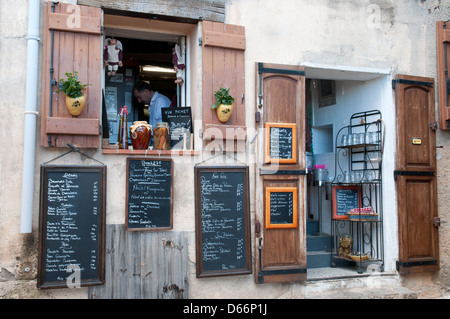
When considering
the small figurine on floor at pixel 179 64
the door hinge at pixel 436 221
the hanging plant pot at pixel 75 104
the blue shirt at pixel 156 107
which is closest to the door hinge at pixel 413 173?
the door hinge at pixel 436 221

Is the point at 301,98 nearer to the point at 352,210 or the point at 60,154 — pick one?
the point at 352,210

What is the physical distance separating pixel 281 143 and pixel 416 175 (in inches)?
73.8

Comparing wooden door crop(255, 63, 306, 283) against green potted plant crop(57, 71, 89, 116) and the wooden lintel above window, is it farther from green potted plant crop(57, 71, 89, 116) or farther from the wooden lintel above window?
green potted plant crop(57, 71, 89, 116)

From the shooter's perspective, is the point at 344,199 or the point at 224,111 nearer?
the point at 224,111

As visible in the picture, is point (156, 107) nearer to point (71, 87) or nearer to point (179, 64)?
point (179, 64)

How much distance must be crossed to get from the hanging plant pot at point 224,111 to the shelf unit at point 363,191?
1.99 m

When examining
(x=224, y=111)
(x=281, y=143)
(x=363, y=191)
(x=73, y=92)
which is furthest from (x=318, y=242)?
(x=73, y=92)

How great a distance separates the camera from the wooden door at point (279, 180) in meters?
4.81

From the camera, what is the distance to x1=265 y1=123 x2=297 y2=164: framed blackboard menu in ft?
16.1

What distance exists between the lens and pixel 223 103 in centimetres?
460

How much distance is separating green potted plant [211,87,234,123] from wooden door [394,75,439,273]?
2.27 m

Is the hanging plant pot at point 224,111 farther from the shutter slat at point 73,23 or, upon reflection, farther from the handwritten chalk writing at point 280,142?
the shutter slat at point 73,23

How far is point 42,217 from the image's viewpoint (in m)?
4.09

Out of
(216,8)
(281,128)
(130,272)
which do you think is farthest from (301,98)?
(130,272)
